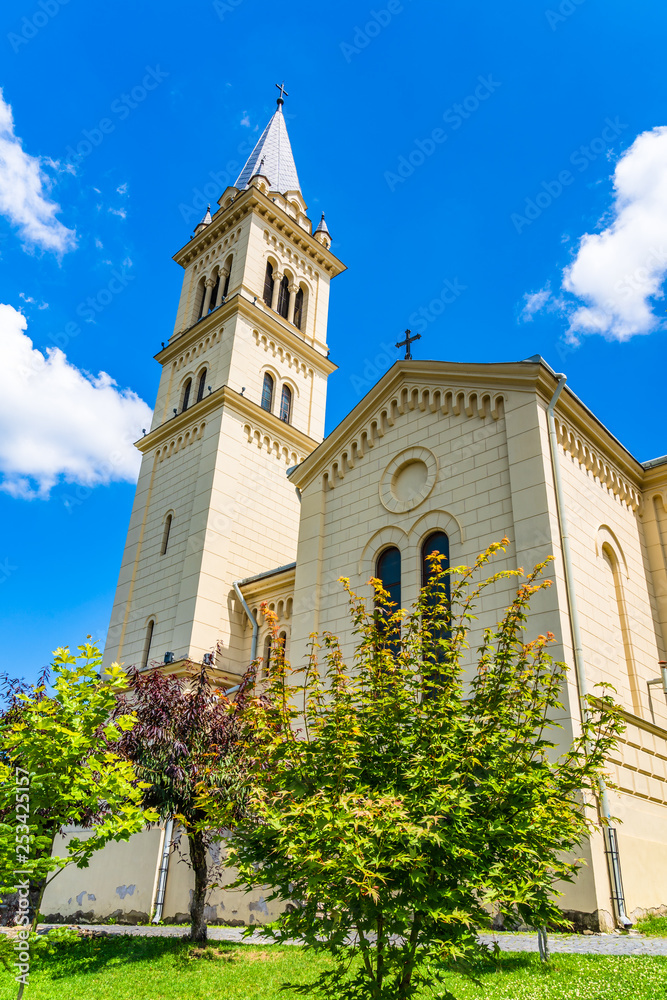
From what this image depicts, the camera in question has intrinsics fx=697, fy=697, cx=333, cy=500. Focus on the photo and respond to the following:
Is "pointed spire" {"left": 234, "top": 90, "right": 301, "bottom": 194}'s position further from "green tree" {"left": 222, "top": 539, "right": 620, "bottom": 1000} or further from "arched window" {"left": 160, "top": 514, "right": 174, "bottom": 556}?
"green tree" {"left": 222, "top": 539, "right": 620, "bottom": 1000}

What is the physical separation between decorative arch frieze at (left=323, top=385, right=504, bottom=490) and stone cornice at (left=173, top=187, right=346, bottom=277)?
16378 millimetres

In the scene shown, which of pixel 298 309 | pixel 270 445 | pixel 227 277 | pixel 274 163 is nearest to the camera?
pixel 270 445

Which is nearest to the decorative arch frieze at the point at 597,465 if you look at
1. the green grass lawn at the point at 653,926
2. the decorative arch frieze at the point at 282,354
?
the green grass lawn at the point at 653,926

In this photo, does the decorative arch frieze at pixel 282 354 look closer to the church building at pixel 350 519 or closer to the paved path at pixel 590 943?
the church building at pixel 350 519

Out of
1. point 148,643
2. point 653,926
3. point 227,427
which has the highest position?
point 227,427

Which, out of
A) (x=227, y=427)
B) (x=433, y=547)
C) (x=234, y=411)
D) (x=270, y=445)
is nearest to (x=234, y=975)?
(x=433, y=547)

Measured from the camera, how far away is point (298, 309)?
31.2 meters

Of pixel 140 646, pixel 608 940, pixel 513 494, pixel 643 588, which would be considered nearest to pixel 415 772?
pixel 608 940

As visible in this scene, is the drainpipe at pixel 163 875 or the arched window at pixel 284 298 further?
the arched window at pixel 284 298

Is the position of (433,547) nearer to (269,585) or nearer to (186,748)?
(186,748)

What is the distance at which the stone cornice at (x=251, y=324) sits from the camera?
27359 mm

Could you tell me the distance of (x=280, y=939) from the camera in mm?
5691

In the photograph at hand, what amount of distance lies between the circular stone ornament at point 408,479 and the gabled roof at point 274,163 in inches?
822

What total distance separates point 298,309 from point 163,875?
22880 millimetres
